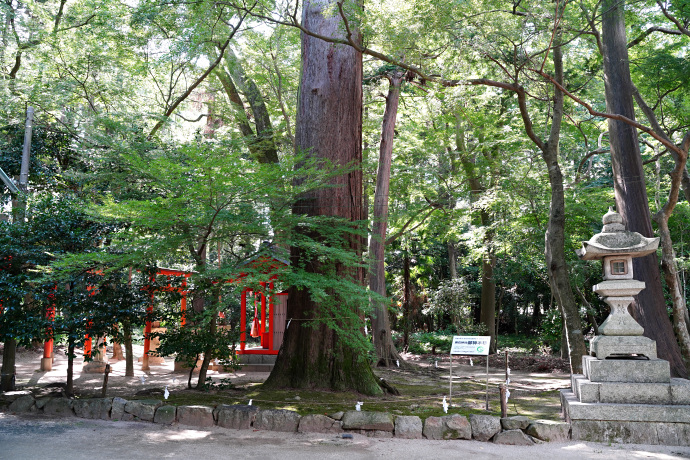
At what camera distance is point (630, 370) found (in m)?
6.58

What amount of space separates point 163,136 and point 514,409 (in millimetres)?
10225

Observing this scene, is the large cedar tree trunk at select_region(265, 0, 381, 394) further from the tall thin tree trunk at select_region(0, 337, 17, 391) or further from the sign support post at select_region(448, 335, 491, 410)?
the tall thin tree trunk at select_region(0, 337, 17, 391)

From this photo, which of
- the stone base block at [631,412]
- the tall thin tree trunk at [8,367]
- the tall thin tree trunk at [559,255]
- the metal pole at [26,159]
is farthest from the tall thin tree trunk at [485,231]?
the tall thin tree trunk at [8,367]

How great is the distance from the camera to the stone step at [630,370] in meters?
6.52

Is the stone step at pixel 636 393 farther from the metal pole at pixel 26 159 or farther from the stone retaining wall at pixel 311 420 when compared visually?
the metal pole at pixel 26 159

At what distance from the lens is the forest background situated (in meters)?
7.46

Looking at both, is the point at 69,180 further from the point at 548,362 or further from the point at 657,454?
the point at 548,362

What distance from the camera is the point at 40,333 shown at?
7465 millimetres

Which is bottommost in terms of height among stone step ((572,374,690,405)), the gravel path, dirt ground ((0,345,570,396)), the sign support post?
dirt ground ((0,345,570,396))

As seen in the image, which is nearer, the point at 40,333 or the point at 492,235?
the point at 40,333

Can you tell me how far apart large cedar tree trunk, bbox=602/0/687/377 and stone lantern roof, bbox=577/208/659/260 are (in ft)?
11.8

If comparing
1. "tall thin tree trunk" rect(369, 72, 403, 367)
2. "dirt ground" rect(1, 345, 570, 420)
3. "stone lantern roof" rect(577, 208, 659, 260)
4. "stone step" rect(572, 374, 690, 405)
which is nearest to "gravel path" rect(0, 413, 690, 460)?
"stone step" rect(572, 374, 690, 405)

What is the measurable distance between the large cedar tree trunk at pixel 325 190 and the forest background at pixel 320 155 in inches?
1.6

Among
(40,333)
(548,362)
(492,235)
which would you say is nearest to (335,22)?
(40,333)
